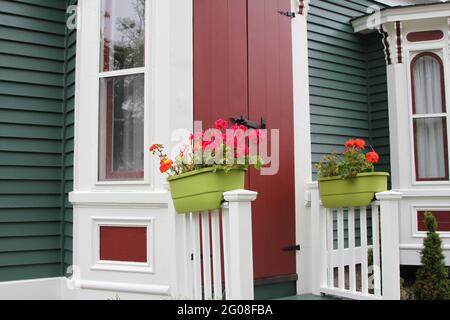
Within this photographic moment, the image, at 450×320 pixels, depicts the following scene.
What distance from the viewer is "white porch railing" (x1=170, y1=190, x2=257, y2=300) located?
276cm

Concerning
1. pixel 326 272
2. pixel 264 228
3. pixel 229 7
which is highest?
pixel 229 7

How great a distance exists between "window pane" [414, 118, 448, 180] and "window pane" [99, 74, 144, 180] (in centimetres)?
303

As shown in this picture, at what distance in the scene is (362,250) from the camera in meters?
3.77

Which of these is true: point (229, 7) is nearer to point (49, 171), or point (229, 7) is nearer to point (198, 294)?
point (49, 171)

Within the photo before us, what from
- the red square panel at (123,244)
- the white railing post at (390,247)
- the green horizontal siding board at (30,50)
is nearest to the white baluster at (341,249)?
the white railing post at (390,247)

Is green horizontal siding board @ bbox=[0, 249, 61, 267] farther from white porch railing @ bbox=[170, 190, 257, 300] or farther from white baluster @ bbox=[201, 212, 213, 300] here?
white baluster @ bbox=[201, 212, 213, 300]

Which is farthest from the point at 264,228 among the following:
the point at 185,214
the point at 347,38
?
the point at 347,38

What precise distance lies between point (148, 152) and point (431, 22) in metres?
3.33

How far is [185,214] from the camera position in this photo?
328 centimetres

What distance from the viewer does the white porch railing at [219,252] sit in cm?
276

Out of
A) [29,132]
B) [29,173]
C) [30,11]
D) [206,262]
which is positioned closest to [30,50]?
[30,11]

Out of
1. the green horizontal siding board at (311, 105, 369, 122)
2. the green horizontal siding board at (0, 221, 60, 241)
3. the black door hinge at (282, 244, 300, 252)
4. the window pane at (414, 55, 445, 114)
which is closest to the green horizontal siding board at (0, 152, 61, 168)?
the green horizontal siding board at (0, 221, 60, 241)

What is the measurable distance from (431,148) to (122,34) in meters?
3.31

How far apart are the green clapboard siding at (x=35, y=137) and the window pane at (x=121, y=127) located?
375mm
